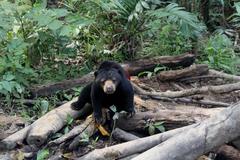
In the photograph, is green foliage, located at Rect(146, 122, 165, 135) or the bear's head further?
the bear's head

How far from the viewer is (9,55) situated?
20.1 feet

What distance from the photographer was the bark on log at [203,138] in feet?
12.1

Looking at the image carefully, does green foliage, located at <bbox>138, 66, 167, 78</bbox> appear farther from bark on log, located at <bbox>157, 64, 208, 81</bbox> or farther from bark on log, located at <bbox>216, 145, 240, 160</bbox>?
bark on log, located at <bbox>216, 145, 240, 160</bbox>

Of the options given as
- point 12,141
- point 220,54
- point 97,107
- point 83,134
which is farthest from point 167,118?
point 220,54

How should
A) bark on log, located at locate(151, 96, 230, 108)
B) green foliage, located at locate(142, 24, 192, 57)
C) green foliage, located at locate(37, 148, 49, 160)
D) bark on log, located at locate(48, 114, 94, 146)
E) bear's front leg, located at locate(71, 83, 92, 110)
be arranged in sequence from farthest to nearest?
green foliage, located at locate(142, 24, 192, 57) < bark on log, located at locate(151, 96, 230, 108) < bear's front leg, located at locate(71, 83, 92, 110) < bark on log, located at locate(48, 114, 94, 146) < green foliage, located at locate(37, 148, 49, 160)

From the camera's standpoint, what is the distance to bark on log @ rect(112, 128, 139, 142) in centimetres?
448

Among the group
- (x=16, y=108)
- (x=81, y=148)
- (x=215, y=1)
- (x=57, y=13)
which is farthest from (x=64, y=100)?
(x=215, y=1)

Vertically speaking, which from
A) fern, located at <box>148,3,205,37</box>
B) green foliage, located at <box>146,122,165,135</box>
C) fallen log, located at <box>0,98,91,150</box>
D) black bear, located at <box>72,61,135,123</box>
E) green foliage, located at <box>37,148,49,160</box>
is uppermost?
fern, located at <box>148,3,205,37</box>

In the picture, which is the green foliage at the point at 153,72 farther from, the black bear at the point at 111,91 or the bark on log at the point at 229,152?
the bark on log at the point at 229,152

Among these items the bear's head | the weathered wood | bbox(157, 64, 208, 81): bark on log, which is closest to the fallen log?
the weathered wood

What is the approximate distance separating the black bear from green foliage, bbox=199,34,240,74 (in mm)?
2483

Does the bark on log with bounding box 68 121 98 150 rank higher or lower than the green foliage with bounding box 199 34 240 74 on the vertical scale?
higher

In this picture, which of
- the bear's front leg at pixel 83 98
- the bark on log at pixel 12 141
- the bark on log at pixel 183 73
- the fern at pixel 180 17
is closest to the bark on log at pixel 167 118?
the bear's front leg at pixel 83 98

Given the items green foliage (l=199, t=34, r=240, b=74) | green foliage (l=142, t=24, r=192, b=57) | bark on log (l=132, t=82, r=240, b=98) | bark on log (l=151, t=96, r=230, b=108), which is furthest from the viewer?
green foliage (l=142, t=24, r=192, b=57)
